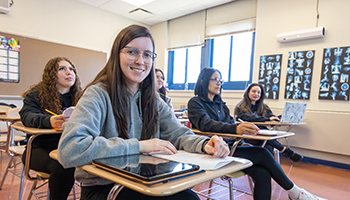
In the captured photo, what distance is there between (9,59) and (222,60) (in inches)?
151

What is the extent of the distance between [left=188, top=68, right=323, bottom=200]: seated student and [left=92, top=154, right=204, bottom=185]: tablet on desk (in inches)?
38.8

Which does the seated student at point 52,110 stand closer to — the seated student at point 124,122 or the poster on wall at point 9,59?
the seated student at point 124,122

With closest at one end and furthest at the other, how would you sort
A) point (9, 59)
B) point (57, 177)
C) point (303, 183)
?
point (57, 177) < point (303, 183) < point (9, 59)

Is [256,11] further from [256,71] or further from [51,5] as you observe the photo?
[51,5]

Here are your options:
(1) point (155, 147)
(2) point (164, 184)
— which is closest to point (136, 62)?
(1) point (155, 147)

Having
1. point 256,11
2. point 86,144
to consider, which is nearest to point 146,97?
point 86,144

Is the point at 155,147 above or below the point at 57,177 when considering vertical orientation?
above

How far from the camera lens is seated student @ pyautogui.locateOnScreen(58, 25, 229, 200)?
698 millimetres

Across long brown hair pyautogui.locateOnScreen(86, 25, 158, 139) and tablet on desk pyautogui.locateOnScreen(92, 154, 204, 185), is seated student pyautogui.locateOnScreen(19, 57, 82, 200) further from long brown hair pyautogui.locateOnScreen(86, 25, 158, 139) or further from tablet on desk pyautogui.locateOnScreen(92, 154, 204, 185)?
tablet on desk pyautogui.locateOnScreen(92, 154, 204, 185)

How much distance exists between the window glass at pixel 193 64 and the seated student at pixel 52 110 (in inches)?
138

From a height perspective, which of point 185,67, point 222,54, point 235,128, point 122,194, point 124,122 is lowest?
→ point 122,194

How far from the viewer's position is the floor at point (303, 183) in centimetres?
204

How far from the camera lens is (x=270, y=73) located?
3.79 m

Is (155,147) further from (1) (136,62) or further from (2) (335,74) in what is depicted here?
(2) (335,74)
